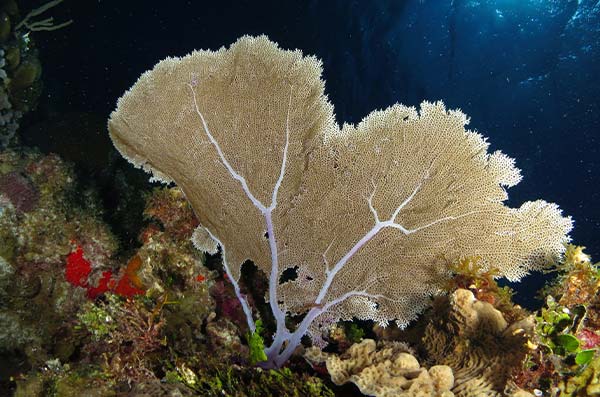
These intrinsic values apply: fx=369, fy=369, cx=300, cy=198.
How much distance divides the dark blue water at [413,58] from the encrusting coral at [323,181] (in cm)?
589

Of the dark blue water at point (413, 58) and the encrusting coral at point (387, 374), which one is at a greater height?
the dark blue water at point (413, 58)

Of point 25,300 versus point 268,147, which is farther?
point 25,300

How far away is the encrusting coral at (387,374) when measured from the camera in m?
2.74

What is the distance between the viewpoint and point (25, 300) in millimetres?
3994

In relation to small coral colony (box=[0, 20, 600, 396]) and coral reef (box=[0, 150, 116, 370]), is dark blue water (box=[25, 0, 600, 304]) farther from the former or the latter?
small coral colony (box=[0, 20, 600, 396])

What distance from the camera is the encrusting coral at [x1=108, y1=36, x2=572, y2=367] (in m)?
3.38

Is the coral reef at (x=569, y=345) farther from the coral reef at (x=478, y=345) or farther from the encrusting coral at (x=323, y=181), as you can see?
the encrusting coral at (x=323, y=181)

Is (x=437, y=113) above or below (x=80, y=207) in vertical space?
above

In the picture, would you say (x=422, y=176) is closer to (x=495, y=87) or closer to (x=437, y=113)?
(x=437, y=113)

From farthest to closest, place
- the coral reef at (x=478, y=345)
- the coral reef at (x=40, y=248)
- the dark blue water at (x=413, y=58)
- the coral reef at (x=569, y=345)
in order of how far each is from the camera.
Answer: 1. the dark blue water at (x=413, y=58)
2. the coral reef at (x=40, y=248)
3. the coral reef at (x=478, y=345)
4. the coral reef at (x=569, y=345)

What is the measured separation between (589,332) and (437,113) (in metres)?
2.22

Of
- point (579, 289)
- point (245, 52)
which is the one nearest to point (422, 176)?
point (579, 289)

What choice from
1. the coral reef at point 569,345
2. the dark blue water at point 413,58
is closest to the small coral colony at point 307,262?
the coral reef at point 569,345

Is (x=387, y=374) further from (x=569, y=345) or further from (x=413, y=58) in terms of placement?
(x=413, y=58)
